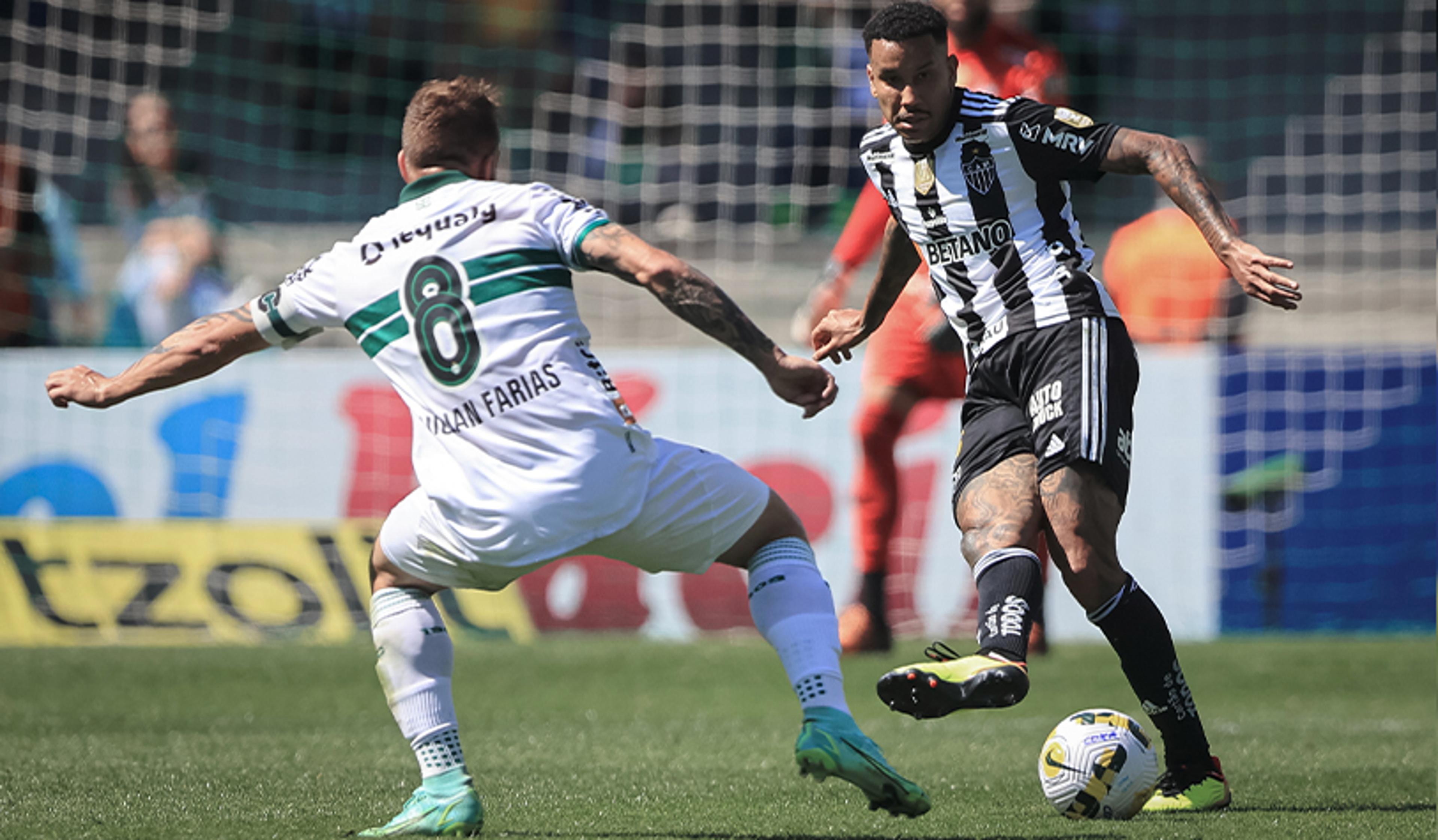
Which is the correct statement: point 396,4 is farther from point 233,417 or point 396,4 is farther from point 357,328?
point 357,328

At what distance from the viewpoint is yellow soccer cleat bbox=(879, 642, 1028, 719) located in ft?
12.3

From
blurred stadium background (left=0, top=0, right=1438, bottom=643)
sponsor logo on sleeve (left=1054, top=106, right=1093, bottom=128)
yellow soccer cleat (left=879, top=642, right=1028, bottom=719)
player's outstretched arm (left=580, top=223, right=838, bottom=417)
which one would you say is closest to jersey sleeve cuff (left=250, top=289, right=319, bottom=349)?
player's outstretched arm (left=580, top=223, right=838, bottom=417)

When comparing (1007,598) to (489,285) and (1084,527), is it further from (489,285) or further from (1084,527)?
(489,285)

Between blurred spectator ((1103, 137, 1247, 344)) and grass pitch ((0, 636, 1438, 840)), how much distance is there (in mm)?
2427

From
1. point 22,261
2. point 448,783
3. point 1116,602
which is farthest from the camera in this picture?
point 22,261

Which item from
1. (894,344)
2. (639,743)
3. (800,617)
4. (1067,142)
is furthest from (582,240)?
(894,344)

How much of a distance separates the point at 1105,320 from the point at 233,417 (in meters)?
6.47

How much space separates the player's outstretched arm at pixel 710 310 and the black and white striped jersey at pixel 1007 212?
102cm

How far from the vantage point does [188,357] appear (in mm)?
3949

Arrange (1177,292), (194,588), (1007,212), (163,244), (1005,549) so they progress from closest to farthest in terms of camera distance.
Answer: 1. (1005,549)
2. (1007,212)
3. (194,588)
4. (1177,292)
5. (163,244)

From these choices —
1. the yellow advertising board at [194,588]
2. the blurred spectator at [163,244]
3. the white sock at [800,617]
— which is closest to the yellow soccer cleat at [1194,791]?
the white sock at [800,617]

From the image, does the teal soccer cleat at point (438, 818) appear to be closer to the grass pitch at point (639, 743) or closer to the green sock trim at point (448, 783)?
the green sock trim at point (448, 783)

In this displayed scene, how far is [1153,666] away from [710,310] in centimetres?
166

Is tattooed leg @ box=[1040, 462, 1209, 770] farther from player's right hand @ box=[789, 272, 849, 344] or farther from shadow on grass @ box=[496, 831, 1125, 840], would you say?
player's right hand @ box=[789, 272, 849, 344]
